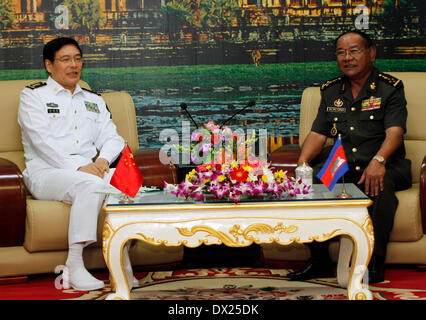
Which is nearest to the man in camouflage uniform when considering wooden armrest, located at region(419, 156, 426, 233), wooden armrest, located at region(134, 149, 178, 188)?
wooden armrest, located at region(419, 156, 426, 233)

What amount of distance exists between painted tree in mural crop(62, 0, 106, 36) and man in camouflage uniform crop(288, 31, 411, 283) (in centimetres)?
176

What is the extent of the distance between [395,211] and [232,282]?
0.86 m

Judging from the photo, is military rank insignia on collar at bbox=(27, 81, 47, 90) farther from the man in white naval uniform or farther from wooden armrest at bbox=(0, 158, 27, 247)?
wooden armrest at bbox=(0, 158, 27, 247)

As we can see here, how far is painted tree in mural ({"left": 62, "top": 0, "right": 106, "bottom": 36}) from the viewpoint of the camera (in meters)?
4.25

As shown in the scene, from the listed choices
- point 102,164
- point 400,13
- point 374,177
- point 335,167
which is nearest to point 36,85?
point 102,164

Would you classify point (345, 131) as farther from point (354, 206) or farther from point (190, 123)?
point (190, 123)

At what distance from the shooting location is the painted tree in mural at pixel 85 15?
4.25 m

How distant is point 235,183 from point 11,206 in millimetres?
1166

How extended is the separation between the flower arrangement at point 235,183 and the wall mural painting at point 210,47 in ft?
6.19

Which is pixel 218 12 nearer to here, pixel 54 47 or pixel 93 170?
pixel 54 47

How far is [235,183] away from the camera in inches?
97.1

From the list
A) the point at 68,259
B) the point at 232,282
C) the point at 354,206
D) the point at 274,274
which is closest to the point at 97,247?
the point at 68,259

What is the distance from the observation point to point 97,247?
3.10 metres
